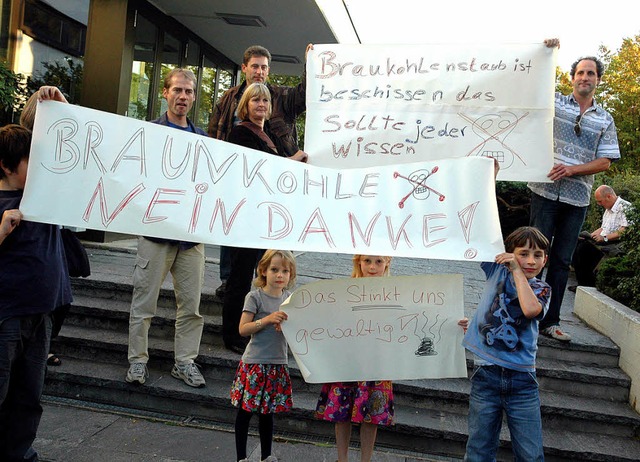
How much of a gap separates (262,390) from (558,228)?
257 cm

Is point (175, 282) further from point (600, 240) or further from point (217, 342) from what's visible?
point (600, 240)

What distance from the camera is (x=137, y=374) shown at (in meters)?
4.20

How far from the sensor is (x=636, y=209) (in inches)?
213

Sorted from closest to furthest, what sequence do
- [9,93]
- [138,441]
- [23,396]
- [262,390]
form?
[23,396], [262,390], [138,441], [9,93]

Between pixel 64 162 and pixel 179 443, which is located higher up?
pixel 64 162

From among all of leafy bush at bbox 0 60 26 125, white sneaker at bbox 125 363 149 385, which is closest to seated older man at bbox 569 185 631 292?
white sneaker at bbox 125 363 149 385

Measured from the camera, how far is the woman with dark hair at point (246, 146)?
13.6 feet

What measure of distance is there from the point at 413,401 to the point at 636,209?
2811mm

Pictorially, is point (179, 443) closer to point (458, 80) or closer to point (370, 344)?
point (370, 344)

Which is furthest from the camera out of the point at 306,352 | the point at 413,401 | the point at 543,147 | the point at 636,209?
the point at 636,209

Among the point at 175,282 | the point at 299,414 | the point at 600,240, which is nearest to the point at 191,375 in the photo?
the point at 175,282

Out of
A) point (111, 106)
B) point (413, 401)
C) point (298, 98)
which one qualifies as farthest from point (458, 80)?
point (111, 106)

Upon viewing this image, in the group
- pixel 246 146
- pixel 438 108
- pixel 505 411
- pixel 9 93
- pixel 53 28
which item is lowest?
pixel 505 411

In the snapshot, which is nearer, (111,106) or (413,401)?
(413,401)
